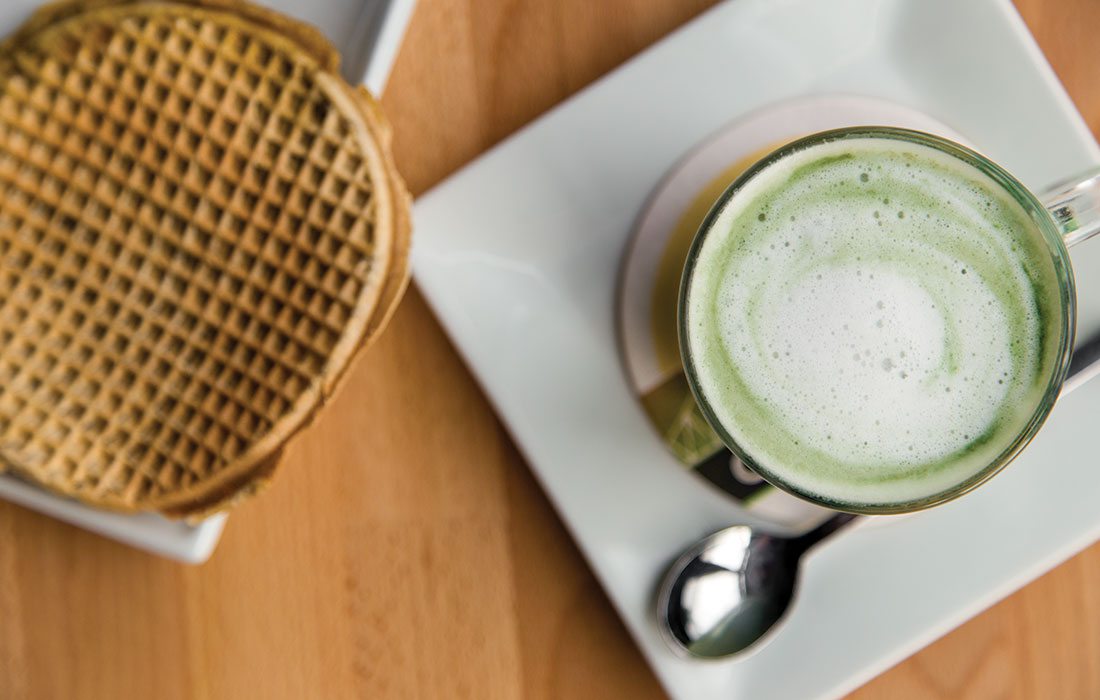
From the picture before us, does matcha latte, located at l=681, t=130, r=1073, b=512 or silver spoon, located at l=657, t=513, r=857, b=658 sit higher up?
matcha latte, located at l=681, t=130, r=1073, b=512

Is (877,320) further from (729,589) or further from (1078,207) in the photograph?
(729,589)

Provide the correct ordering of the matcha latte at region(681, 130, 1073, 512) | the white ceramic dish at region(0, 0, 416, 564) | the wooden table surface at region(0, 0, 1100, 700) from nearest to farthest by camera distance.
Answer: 1. the matcha latte at region(681, 130, 1073, 512)
2. the white ceramic dish at region(0, 0, 416, 564)
3. the wooden table surface at region(0, 0, 1100, 700)

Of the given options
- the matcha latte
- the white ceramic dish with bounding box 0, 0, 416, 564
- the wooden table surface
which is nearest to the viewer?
the matcha latte

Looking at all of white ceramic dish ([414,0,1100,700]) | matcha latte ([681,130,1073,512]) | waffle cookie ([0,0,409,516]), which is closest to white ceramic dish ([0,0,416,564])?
waffle cookie ([0,0,409,516])

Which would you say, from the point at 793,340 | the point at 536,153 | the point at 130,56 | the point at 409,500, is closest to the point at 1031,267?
the point at 793,340

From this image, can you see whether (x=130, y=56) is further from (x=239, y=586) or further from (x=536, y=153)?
(x=239, y=586)

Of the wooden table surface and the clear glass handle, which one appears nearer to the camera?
the clear glass handle

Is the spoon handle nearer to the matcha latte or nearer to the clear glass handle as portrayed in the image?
the matcha latte

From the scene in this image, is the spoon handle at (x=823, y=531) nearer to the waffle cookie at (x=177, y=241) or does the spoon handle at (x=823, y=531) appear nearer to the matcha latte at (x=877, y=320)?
the matcha latte at (x=877, y=320)
